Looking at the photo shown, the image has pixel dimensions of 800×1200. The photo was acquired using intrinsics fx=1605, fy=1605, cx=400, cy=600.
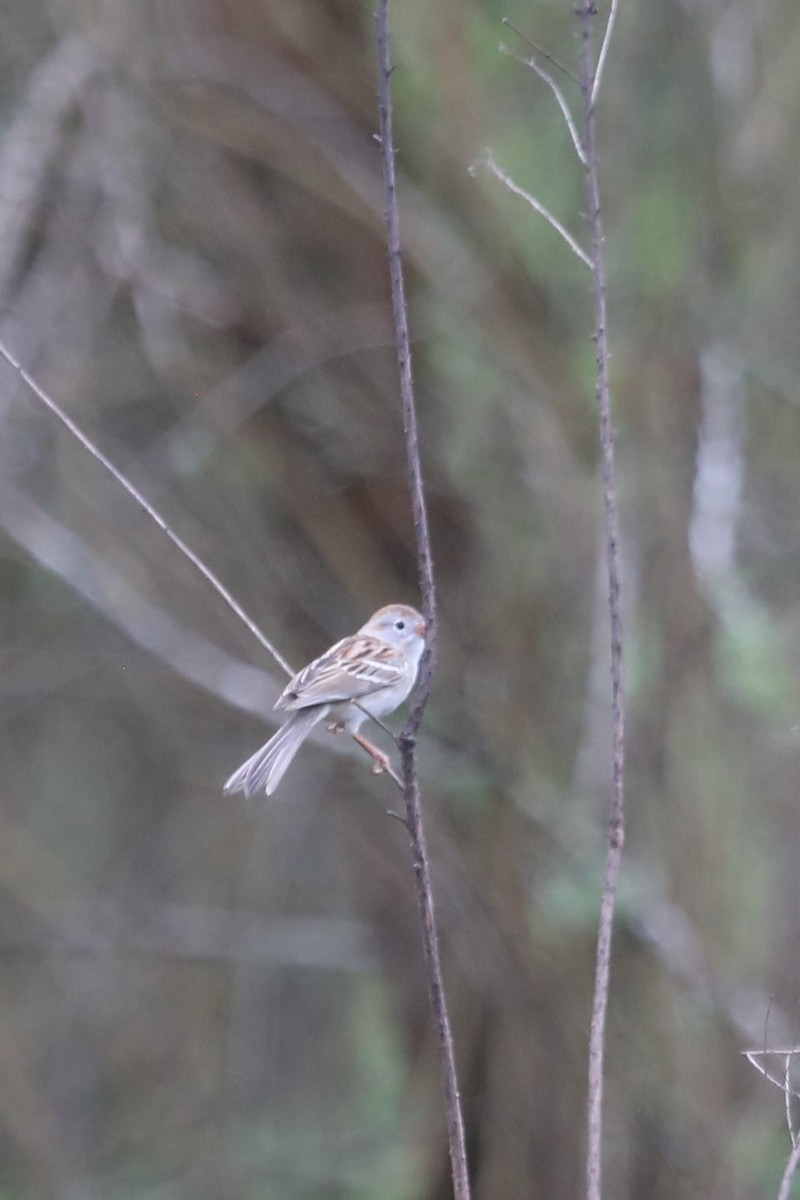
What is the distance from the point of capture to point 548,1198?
5.62 meters

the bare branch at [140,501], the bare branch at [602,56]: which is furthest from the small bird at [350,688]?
the bare branch at [602,56]

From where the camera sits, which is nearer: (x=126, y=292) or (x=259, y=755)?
(x=259, y=755)

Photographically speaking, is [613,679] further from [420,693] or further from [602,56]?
[602,56]

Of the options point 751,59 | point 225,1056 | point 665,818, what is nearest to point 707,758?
point 665,818

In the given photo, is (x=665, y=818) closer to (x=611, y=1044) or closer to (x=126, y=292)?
(x=611, y=1044)

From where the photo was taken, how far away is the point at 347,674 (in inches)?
143

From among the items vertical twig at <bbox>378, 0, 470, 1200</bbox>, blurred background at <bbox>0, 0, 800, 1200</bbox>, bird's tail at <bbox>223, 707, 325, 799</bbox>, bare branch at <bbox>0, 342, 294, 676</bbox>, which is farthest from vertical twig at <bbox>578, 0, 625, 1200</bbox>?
blurred background at <bbox>0, 0, 800, 1200</bbox>

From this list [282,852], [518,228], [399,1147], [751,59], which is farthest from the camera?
[282,852]

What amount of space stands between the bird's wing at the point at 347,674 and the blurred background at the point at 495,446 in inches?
45.7

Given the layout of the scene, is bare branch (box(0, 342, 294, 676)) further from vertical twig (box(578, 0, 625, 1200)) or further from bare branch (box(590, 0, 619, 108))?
bare branch (box(590, 0, 619, 108))

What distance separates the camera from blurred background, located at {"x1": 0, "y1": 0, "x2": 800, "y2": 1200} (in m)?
5.24

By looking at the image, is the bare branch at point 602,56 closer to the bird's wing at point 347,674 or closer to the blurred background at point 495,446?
the bird's wing at point 347,674

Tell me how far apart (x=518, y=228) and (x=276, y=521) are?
134 centimetres

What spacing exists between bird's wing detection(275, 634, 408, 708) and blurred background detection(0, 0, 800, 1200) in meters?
1.16
